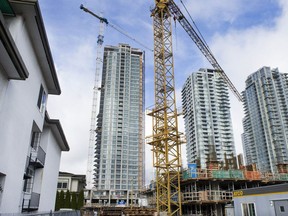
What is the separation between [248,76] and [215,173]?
138432 mm

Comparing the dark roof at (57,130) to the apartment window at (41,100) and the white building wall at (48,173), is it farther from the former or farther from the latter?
the apartment window at (41,100)

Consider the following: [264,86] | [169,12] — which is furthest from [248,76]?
[169,12]

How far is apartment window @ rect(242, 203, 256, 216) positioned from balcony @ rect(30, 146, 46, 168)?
61.0 feet

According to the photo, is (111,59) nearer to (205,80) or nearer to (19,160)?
(205,80)

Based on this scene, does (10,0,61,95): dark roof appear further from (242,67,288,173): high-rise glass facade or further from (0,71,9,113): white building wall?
(242,67,288,173): high-rise glass facade

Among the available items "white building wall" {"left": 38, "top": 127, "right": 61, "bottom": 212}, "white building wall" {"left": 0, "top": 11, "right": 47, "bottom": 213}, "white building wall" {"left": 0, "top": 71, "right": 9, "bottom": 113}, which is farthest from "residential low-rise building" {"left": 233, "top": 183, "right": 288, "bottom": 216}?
"white building wall" {"left": 0, "top": 71, "right": 9, "bottom": 113}

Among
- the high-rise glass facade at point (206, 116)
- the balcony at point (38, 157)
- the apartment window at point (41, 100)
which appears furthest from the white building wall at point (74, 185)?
the high-rise glass facade at point (206, 116)

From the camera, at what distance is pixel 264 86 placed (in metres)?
139

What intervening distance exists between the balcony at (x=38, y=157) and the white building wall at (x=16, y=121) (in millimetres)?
3627

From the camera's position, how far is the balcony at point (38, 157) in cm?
1641

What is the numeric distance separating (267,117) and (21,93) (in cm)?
14393

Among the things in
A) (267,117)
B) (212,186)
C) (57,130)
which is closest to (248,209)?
(212,186)

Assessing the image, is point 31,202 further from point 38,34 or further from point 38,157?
point 38,34

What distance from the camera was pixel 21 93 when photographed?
11.9 m
